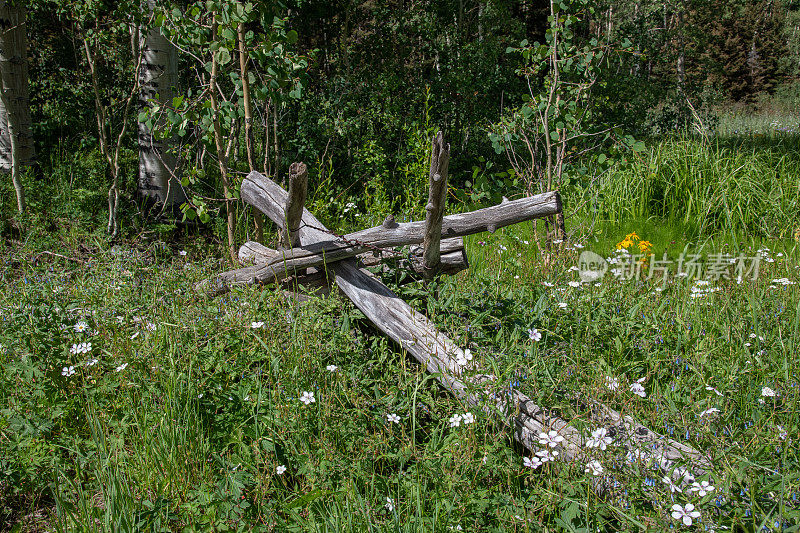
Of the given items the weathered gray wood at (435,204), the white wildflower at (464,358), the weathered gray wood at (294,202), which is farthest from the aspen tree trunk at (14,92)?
the white wildflower at (464,358)

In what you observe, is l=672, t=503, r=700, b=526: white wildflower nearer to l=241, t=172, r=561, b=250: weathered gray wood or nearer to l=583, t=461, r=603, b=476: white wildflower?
l=583, t=461, r=603, b=476: white wildflower

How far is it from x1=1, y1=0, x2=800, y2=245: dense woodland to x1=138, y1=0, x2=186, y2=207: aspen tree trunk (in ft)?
0.05

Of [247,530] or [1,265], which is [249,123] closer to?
[1,265]

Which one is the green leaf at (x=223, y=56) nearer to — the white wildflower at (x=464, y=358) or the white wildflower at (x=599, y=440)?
the white wildflower at (x=464, y=358)

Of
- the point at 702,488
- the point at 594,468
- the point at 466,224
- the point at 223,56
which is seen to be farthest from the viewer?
the point at 223,56

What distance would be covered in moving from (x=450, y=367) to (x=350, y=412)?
19.5 inches

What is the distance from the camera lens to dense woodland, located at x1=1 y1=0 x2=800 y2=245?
14.5 feet

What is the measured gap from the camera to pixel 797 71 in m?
26.0

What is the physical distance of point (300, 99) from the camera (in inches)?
273

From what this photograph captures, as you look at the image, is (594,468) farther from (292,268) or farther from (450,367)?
(292,268)

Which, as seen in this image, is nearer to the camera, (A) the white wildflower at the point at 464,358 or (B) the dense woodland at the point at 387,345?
(B) the dense woodland at the point at 387,345

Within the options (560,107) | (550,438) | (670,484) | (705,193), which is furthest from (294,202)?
(705,193)

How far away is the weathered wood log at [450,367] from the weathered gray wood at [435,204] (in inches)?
11.6

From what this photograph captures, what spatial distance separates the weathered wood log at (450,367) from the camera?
2180 millimetres
